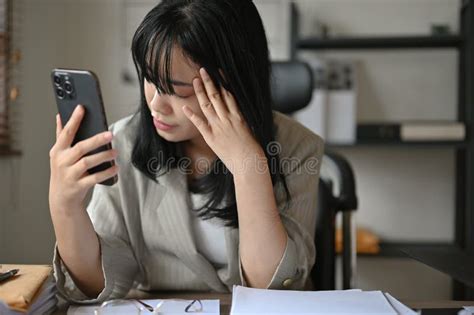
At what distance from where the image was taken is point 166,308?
2.12 feet

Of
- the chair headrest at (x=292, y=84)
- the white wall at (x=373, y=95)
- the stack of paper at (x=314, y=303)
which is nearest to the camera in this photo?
the stack of paper at (x=314, y=303)

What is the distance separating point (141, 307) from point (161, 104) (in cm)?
32

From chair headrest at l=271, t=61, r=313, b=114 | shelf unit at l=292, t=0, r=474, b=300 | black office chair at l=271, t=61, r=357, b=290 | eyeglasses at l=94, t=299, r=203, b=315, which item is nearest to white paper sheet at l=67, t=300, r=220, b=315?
eyeglasses at l=94, t=299, r=203, b=315

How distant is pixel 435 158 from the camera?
2145 mm

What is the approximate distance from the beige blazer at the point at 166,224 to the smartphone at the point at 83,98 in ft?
0.60

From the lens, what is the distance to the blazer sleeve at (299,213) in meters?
0.78

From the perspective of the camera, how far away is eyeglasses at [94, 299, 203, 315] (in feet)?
2.09

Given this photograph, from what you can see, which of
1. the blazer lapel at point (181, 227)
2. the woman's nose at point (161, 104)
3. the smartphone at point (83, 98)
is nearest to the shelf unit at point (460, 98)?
the blazer lapel at point (181, 227)

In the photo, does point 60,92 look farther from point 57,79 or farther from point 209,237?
point 209,237

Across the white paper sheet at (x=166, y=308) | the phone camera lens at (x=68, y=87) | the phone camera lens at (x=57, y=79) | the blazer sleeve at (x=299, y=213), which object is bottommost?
the white paper sheet at (x=166, y=308)

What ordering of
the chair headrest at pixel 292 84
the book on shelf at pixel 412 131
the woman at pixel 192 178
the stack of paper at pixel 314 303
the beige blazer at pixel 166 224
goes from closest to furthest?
1. the stack of paper at pixel 314 303
2. the woman at pixel 192 178
3. the beige blazer at pixel 166 224
4. the chair headrest at pixel 292 84
5. the book on shelf at pixel 412 131

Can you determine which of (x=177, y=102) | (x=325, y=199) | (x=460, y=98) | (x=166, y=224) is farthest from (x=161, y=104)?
(x=460, y=98)

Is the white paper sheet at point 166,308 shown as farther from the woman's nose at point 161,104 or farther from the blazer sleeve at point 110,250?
the woman's nose at point 161,104

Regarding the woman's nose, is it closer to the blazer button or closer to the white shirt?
the white shirt
